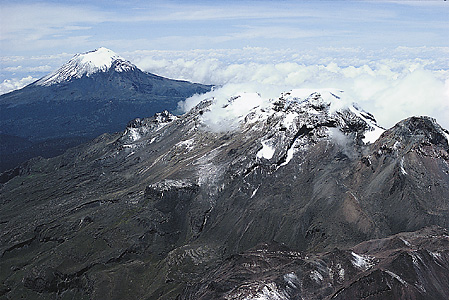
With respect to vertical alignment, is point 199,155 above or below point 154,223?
above

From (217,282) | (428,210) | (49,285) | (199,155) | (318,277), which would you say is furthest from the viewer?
(199,155)

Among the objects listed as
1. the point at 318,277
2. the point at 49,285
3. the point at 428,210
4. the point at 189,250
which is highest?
the point at 318,277

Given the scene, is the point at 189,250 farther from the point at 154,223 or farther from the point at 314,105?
the point at 314,105

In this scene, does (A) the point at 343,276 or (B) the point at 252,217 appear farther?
(B) the point at 252,217

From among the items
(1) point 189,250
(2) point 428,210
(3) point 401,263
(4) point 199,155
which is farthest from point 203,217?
(3) point 401,263

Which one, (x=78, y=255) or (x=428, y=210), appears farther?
(x=78, y=255)

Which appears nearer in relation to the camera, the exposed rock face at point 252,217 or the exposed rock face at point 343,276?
the exposed rock face at point 343,276

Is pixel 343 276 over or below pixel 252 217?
over

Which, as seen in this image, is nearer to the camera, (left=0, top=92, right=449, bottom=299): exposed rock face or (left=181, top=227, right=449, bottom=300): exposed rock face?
(left=181, top=227, right=449, bottom=300): exposed rock face
